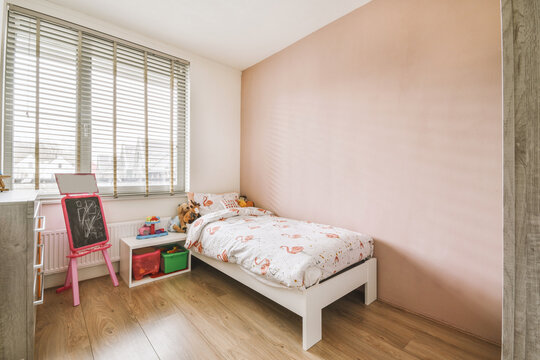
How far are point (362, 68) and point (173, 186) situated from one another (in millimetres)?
2562

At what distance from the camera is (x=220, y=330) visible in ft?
5.58

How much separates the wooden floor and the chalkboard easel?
1.05 feet

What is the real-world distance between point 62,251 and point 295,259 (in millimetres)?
2266

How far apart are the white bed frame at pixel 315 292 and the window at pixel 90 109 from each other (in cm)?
170

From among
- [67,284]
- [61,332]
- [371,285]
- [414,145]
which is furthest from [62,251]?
[414,145]

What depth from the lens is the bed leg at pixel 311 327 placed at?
59.9 inches

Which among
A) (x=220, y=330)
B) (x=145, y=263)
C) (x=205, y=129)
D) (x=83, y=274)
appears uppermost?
(x=205, y=129)

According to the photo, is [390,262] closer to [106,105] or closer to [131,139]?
[131,139]

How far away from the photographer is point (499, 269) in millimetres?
1572

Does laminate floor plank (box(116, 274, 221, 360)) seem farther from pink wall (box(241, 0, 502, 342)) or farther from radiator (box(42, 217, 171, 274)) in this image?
pink wall (box(241, 0, 502, 342))

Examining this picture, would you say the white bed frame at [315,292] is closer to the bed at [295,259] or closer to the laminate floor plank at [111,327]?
the bed at [295,259]

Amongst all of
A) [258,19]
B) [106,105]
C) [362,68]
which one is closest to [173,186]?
[106,105]

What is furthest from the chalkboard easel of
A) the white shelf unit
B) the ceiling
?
the ceiling

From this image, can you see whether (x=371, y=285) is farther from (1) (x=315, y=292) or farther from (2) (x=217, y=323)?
(2) (x=217, y=323)
